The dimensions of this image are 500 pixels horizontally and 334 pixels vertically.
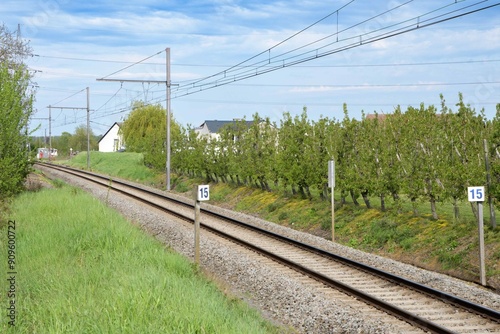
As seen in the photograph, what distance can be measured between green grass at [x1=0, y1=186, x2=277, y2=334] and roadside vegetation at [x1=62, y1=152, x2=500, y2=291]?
7.79 meters

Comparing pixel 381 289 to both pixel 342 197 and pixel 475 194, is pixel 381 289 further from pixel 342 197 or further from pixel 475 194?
pixel 342 197

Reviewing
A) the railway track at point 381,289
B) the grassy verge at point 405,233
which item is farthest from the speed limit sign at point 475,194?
the railway track at point 381,289

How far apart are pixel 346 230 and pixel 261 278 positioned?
9.87 metres

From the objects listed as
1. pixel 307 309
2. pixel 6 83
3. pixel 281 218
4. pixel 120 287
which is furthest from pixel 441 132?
pixel 6 83

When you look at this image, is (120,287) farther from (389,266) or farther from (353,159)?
(353,159)

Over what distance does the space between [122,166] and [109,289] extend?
193ft

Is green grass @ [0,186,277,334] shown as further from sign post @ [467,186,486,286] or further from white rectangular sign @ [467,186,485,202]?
white rectangular sign @ [467,186,485,202]

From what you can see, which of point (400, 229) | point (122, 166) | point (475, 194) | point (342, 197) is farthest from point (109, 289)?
point (122, 166)

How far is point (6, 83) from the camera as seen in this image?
2477 centimetres

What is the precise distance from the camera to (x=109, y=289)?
1109cm

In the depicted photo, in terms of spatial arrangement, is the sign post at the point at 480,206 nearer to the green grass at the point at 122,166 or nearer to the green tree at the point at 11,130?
the green tree at the point at 11,130

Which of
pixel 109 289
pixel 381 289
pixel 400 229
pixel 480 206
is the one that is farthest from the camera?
pixel 400 229

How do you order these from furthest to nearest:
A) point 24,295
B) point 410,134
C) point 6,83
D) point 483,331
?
point 6,83 < point 410,134 < point 24,295 < point 483,331

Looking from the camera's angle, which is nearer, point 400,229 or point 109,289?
point 109,289
